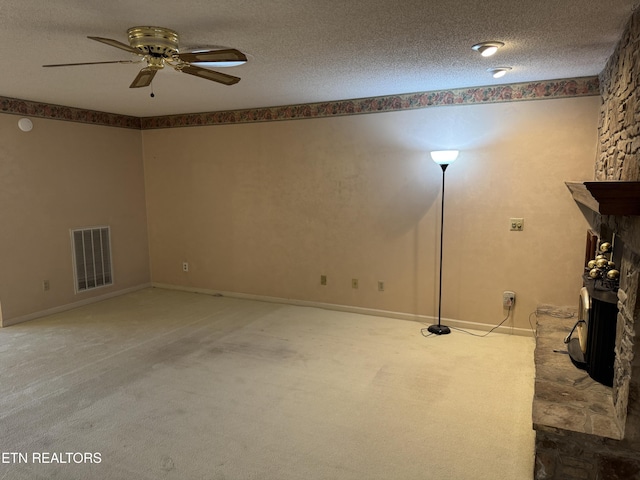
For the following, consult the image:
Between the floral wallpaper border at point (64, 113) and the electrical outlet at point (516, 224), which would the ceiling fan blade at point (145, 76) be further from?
the electrical outlet at point (516, 224)

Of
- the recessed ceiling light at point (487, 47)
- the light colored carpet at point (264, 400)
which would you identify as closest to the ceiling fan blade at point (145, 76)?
the recessed ceiling light at point (487, 47)

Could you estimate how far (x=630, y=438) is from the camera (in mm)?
2006

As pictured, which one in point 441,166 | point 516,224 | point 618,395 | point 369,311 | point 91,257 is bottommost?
point 369,311

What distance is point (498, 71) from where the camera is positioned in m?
3.38

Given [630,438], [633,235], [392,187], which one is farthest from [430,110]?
[630,438]

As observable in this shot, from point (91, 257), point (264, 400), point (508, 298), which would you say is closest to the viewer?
point (264, 400)

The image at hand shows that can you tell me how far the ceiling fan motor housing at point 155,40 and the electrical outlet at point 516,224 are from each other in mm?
3197

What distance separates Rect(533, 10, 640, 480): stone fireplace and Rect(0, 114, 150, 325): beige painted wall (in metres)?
4.91

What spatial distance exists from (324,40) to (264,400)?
2351mm

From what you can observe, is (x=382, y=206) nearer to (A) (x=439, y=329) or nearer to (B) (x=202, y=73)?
(A) (x=439, y=329)

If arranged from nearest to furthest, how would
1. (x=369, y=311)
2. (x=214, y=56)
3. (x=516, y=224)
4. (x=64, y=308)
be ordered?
(x=214, y=56) < (x=516, y=224) < (x=369, y=311) < (x=64, y=308)

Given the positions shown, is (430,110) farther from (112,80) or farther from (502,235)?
(112,80)

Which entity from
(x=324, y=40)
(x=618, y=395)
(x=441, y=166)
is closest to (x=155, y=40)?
(x=324, y=40)

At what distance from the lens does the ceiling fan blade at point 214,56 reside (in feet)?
7.74
